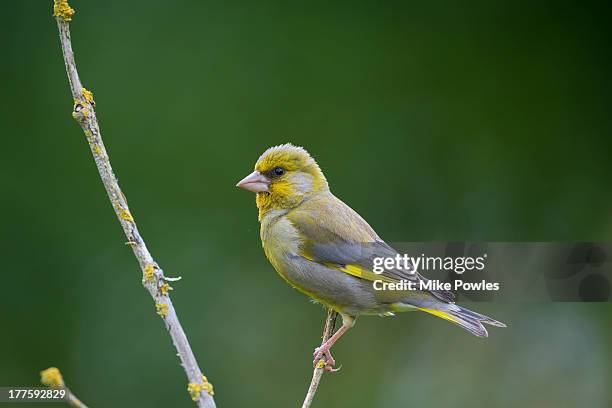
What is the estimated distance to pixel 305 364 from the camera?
221 inches

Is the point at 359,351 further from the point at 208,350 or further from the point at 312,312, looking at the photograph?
the point at 208,350

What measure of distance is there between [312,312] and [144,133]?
1719 mm

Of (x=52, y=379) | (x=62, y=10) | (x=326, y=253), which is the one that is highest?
(x=62, y=10)

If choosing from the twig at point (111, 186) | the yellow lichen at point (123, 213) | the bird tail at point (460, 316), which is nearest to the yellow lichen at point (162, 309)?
the twig at point (111, 186)

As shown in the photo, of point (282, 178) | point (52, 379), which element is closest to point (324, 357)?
point (282, 178)

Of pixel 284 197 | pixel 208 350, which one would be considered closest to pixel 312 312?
pixel 208 350

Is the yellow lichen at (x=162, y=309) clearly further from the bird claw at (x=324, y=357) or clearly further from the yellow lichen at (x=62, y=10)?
the bird claw at (x=324, y=357)

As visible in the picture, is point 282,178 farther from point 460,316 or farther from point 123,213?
point 123,213

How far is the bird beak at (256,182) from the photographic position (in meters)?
3.64

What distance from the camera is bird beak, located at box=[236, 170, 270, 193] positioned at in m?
3.64

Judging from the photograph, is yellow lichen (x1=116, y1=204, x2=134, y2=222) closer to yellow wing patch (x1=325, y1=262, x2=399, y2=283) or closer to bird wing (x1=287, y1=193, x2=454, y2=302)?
bird wing (x1=287, y1=193, x2=454, y2=302)

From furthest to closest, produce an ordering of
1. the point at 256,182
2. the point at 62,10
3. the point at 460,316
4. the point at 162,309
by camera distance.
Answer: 1. the point at 256,182
2. the point at 460,316
3. the point at 62,10
4. the point at 162,309

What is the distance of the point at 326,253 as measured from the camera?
3635 mm

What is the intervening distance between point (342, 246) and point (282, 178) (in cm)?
41
